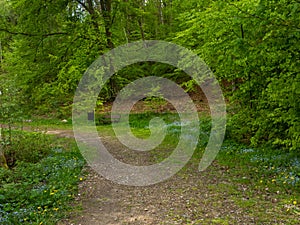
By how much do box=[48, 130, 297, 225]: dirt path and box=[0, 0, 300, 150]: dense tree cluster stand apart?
48.5 inches

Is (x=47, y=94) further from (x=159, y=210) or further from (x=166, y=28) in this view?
(x=166, y=28)

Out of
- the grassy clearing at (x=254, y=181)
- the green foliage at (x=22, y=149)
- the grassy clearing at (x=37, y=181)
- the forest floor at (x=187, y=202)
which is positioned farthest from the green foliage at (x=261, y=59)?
the green foliage at (x=22, y=149)

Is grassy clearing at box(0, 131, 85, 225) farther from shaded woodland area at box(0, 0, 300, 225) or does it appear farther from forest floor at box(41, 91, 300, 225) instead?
forest floor at box(41, 91, 300, 225)

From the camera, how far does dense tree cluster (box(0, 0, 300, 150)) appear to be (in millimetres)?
4926

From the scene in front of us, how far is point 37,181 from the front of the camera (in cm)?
592

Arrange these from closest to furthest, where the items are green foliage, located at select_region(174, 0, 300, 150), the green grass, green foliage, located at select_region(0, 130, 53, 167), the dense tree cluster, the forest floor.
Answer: the forest floor, the green grass, green foliage, located at select_region(174, 0, 300, 150), the dense tree cluster, green foliage, located at select_region(0, 130, 53, 167)

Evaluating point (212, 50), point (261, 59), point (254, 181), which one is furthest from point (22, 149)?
point (261, 59)

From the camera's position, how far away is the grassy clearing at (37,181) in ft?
15.0

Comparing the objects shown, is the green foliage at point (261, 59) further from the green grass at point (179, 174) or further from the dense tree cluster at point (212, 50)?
the green grass at point (179, 174)

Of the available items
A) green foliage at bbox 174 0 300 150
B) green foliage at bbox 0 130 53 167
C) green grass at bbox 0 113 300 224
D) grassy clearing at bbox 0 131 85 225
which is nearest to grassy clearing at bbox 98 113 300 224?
green grass at bbox 0 113 300 224

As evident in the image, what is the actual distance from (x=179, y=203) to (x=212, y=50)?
154 inches

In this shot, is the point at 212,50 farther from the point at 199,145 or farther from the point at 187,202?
the point at 187,202

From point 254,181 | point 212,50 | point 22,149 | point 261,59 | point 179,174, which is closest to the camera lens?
point 261,59

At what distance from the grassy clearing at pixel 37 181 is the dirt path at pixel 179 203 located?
0.99 feet
